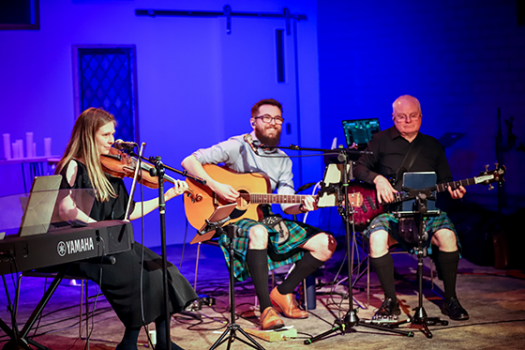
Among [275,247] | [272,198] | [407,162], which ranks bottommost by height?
[275,247]

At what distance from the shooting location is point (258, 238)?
12.8 ft

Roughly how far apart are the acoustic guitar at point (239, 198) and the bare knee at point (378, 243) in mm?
289

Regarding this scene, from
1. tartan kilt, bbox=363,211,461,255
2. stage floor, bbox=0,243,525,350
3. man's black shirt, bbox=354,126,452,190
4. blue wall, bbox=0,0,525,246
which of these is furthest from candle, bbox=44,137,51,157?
tartan kilt, bbox=363,211,461,255

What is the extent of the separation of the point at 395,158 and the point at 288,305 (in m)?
1.36

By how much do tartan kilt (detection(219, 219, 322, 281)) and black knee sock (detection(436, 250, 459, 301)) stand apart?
2.93 feet

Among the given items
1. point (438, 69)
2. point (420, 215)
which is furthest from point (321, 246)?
point (438, 69)

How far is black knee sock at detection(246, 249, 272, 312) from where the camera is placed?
385cm

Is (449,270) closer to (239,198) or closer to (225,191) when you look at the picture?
(239,198)

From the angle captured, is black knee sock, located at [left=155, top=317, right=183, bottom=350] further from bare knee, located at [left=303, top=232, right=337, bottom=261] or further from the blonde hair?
bare knee, located at [left=303, top=232, right=337, bottom=261]

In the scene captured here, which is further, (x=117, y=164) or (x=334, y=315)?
(x=334, y=315)

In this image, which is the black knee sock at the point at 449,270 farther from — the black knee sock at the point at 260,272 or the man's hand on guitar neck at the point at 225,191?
the man's hand on guitar neck at the point at 225,191

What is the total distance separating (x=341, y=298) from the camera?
4566mm

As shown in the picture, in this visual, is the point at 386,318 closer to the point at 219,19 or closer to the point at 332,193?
the point at 332,193

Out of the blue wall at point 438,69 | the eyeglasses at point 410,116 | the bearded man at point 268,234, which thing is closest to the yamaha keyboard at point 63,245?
the bearded man at point 268,234
